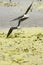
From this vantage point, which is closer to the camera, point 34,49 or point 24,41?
point 34,49

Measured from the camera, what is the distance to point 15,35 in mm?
11484

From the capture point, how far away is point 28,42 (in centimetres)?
1009

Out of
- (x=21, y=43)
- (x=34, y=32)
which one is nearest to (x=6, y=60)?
(x=21, y=43)

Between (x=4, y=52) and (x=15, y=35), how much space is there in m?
2.96

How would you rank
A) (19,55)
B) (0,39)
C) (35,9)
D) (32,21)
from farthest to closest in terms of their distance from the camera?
(35,9) → (32,21) → (0,39) → (19,55)

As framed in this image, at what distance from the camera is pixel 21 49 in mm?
8961

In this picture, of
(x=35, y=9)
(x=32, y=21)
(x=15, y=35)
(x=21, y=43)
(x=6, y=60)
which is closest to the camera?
(x=6, y=60)

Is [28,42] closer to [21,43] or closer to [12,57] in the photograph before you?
[21,43]

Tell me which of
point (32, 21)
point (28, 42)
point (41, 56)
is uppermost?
point (41, 56)

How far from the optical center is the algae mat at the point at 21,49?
25.0ft

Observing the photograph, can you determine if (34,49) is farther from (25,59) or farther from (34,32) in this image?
(34,32)

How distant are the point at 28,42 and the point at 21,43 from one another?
0.29 meters

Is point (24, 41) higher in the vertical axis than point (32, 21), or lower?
higher

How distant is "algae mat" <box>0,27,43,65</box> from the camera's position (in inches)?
300
